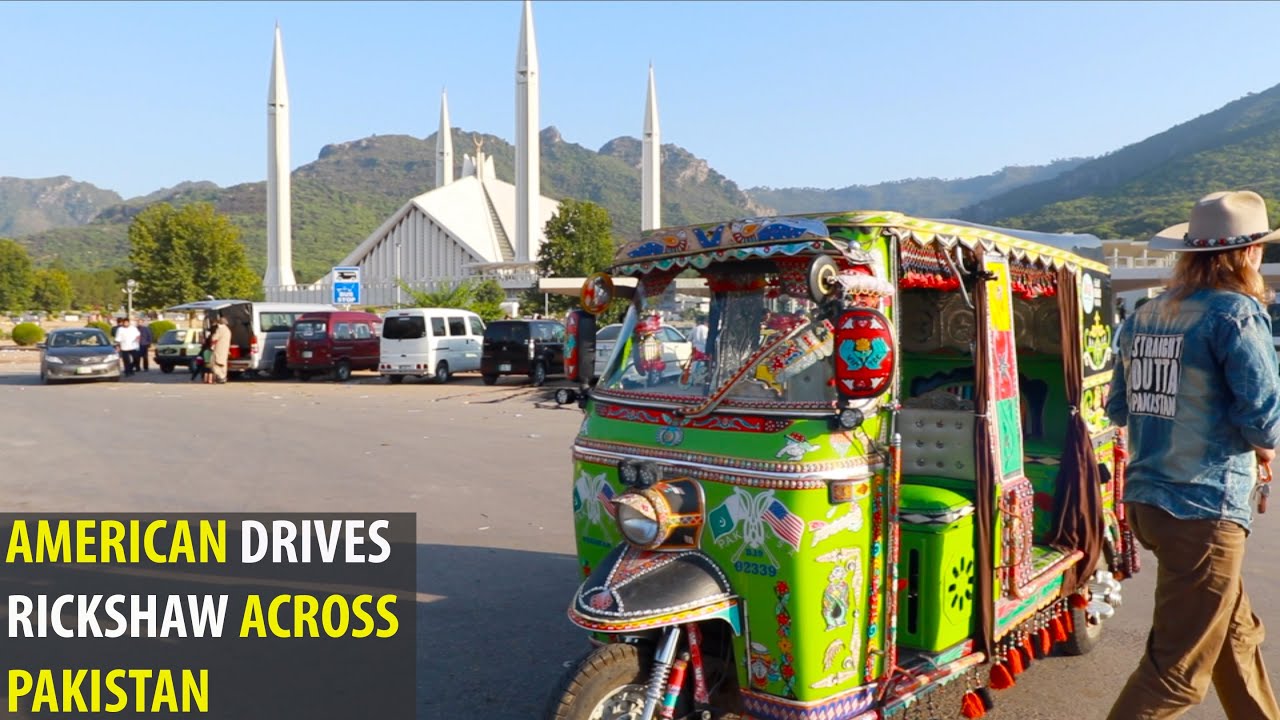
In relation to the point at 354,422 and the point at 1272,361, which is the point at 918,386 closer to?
the point at 1272,361

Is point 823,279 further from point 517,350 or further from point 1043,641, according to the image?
point 517,350

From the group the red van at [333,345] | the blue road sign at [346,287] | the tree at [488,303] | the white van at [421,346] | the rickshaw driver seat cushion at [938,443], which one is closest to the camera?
the rickshaw driver seat cushion at [938,443]

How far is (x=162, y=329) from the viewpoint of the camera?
5106cm

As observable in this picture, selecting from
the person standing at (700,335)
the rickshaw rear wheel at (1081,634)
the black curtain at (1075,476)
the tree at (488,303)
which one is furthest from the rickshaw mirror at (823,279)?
the tree at (488,303)

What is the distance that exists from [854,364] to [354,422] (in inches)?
563

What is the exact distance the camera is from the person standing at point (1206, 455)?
11.6 feet

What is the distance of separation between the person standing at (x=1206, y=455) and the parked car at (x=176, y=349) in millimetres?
29891

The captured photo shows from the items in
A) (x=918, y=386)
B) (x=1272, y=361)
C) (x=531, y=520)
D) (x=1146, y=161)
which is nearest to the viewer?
(x=1272, y=361)

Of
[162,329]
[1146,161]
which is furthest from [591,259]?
[1146,161]

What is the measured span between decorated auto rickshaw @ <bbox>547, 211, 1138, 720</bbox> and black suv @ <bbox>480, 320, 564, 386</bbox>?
20.1 metres

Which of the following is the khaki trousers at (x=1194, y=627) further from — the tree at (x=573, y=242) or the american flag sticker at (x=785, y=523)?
the tree at (x=573, y=242)

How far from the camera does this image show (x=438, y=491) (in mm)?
10242

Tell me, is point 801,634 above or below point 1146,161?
below

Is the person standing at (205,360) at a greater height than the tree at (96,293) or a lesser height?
lesser
